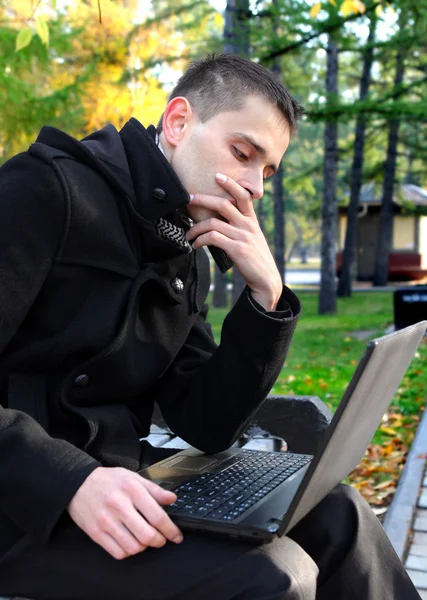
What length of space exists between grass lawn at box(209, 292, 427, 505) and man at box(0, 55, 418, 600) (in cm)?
277

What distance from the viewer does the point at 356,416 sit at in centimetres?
177

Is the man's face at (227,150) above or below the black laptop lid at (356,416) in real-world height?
above

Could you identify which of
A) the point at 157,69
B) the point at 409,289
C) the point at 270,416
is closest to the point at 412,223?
the point at 157,69

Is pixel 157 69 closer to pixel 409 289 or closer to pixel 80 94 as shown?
pixel 80 94

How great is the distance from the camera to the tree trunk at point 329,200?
18.3 m

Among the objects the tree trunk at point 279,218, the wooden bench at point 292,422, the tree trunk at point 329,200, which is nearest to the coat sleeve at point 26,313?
the wooden bench at point 292,422

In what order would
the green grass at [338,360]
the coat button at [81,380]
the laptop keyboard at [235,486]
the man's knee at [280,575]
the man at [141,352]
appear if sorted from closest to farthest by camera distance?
1. the man's knee at [280,575]
2. the man at [141,352]
3. the laptop keyboard at [235,486]
4. the coat button at [81,380]
5. the green grass at [338,360]

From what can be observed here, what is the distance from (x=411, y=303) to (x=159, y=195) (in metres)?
11.5

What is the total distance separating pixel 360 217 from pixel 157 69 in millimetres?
17837

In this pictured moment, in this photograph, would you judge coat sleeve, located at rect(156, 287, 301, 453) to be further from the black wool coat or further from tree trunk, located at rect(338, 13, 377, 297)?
tree trunk, located at rect(338, 13, 377, 297)

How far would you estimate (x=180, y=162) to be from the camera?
7.80 ft

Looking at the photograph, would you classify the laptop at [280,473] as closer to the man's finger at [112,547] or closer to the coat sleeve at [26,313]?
the man's finger at [112,547]

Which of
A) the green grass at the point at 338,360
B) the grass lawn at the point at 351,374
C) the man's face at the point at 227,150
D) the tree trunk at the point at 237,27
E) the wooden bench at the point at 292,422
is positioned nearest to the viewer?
the man's face at the point at 227,150

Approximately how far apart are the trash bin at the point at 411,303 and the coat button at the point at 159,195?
1137cm
